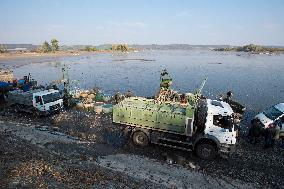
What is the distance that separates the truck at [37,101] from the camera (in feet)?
73.8

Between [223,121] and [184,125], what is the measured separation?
2.04m

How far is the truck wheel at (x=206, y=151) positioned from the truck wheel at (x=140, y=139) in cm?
307

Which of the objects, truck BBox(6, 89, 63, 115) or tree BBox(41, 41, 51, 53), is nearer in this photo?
truck BBox(6, 89, 63, 115)

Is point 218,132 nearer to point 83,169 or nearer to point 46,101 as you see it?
point 83,169

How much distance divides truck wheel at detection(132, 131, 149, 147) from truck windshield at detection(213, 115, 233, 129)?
4.01 meters

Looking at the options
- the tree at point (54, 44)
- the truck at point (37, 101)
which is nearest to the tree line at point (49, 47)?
the tree at point (54, 44)

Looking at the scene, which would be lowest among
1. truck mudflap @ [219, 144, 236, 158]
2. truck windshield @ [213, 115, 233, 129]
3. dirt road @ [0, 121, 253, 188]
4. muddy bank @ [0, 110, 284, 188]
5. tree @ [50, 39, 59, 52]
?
muddy bank @ [0, 110, 284, 188]

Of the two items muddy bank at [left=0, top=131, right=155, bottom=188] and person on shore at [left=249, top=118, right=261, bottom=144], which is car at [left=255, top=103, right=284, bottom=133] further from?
muddy bank at [left=0, top=131, right=155, bottom=188]

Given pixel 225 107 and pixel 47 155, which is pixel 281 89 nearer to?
pixel 225 107

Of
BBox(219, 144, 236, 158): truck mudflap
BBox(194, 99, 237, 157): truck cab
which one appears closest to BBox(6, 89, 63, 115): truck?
BBox(194, 99, 237, 157): truck cab

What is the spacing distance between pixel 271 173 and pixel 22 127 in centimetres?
1558

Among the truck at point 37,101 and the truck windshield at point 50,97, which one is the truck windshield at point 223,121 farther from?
the truck windshield at point 50,97

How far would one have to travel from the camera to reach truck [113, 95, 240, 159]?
1509 centimetres

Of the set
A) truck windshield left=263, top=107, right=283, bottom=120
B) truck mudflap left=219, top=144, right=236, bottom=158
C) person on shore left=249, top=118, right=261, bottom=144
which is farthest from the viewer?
truck windshield left=263, top=107, right=283, bottom=120
